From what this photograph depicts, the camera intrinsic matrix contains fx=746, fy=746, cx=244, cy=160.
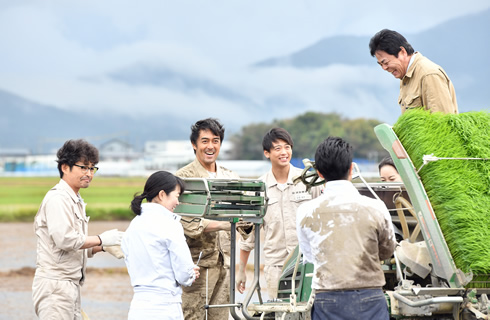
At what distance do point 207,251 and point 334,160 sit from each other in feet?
7.74

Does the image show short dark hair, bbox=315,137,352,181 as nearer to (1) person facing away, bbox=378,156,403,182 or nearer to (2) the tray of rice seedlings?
(2) the tray of rice seedlings

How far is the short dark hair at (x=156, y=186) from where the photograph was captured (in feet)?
15.1

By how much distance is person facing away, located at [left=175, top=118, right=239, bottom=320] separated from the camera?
6078 millimetres

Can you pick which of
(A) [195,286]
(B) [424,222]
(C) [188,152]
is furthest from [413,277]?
(C) [188,152]

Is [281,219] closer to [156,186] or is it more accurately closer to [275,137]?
[275,137]

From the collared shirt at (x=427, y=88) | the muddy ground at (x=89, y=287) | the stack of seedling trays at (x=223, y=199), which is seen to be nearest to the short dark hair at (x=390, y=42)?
the collared shirt at (x=427, y=88)

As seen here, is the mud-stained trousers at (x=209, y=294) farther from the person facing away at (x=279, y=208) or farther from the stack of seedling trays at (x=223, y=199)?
the stack of seedling trays at (x=223, y=199)

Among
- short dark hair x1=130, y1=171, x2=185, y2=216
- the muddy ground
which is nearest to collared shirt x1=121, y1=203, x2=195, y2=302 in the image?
short dark hair x1=130, y1=171, x2=185, y2=216


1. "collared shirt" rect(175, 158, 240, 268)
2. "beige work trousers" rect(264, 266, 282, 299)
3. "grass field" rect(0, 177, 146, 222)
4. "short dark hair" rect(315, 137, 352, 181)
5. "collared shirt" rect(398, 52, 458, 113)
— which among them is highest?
"collared shirt" rect(398, 52, 458, 113)

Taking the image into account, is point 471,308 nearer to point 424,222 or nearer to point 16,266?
point 424,222

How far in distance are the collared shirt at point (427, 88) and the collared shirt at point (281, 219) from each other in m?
1.08

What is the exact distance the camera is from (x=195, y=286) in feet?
20.1

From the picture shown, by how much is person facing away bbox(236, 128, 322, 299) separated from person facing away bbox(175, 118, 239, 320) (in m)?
0.23

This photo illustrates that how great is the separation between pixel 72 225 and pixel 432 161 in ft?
8.60
